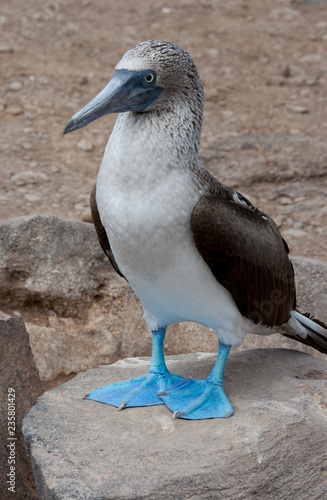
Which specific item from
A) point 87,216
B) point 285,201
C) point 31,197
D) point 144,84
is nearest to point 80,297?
point 87,216

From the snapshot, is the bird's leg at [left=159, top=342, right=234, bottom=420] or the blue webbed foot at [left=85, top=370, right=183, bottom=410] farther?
the blue webbed foot at [left=85, top=370, right=183, bottom=410]

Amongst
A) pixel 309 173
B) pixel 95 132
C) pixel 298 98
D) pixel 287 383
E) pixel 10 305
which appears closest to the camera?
pixel 287 383

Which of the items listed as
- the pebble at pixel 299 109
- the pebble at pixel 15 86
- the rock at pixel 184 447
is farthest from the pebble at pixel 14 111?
the rock at pixel 184 447

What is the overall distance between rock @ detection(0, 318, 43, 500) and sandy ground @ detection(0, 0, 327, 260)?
3226mm

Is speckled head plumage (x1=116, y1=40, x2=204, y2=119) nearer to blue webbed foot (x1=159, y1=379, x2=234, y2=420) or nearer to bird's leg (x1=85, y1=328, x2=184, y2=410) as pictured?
bird's leg (x1=85, y1=328, x2=184, y2=410)

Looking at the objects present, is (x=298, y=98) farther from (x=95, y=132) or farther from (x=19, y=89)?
(x=19, y=89)

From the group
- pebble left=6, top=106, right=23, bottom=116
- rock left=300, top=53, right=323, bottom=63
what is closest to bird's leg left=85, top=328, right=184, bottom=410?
pebble left=6, top=106, right=23, bottom=116

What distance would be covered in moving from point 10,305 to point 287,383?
2.24m

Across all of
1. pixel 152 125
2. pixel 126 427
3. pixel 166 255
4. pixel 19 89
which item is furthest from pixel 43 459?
pixel 19 89

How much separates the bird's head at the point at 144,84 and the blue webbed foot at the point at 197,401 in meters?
1.55

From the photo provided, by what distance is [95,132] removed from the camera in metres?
8.70

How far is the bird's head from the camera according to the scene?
333 centimetres

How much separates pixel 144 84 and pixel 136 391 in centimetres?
167

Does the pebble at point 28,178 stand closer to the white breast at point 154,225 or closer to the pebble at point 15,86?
the pebble at point 15,86
